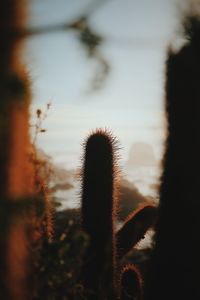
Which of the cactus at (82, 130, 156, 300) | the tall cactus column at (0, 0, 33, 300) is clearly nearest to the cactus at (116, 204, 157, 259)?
the cactus at (82, 130, 156, 300)

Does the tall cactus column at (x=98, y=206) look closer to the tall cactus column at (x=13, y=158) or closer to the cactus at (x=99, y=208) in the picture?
the cactus at (x=99, y=208)

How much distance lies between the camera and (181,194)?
13.0ft

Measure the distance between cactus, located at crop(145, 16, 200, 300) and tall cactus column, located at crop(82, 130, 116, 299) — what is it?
0.62m

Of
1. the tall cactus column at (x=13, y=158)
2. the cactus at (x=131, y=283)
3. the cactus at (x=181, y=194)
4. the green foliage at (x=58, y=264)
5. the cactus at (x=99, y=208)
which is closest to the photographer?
the tall cactus column at (x=13, y=158)

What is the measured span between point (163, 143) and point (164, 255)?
121 cm

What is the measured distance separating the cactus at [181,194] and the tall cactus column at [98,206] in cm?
62

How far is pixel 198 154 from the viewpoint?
3.89 meters

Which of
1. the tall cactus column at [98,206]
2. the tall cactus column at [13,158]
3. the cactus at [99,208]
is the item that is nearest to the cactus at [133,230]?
the cactus at [99,208]

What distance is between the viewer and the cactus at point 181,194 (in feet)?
12.6

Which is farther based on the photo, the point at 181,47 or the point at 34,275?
the point at 181,47

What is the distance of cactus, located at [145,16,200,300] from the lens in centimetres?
384

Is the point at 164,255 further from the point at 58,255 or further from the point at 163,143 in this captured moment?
the point at 58,255

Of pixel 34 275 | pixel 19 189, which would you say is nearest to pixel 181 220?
pixel 34 275

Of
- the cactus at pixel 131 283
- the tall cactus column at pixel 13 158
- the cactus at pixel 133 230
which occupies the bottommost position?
the cactus at pixel 131 283
